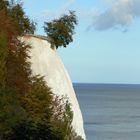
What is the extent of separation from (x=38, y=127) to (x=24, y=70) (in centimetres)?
582

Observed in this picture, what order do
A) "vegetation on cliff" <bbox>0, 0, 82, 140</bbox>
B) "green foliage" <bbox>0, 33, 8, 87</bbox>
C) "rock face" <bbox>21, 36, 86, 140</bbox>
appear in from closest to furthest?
1. "vegetation on cliff" <bbox>0, 0, 82, 140</bbox>
2. "green foliage" <bbox>0, 33, 8, 87</bbox>
3. "rock face" <bbox>21, 36, 86, 140</bbox>

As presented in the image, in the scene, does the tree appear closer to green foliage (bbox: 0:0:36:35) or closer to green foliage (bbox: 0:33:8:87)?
green foliage (bbox: 0:0:36:35)

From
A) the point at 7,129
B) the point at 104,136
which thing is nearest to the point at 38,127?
the point at 7,129

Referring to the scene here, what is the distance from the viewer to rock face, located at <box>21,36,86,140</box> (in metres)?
31.8

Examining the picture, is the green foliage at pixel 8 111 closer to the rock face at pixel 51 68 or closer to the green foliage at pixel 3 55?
the green foliage at pixel 3 55

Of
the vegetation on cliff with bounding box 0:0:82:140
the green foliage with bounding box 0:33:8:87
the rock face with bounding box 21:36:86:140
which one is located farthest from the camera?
the rock face with bounding box 21:36:86:140

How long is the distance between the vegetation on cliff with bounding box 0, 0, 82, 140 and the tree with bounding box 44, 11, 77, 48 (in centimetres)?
276

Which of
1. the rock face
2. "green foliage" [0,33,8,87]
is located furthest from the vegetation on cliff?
the rock face

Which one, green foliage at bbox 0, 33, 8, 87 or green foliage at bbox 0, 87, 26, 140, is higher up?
green foliage at bbox 0, 33, 8, 87

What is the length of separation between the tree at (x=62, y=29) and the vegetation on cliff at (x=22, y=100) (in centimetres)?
276

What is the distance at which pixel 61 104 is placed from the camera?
1229 inches

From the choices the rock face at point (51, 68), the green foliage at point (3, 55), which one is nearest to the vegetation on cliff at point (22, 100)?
the green foliage at point (3, 55)

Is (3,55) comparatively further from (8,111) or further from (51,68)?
(51,68)

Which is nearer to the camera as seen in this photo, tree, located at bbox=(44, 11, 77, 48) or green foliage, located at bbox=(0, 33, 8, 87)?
green foliage, located at bbox=(0, 33, 8, 87)
